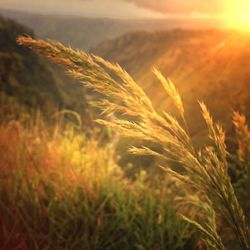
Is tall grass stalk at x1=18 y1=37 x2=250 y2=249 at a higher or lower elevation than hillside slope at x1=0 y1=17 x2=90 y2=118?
higher

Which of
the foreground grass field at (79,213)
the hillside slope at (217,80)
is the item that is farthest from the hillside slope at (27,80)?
the foreground grass field at (79,213)

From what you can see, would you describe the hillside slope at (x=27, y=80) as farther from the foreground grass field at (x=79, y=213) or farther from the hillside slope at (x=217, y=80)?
the foreground grass field at (x=79, y=213)

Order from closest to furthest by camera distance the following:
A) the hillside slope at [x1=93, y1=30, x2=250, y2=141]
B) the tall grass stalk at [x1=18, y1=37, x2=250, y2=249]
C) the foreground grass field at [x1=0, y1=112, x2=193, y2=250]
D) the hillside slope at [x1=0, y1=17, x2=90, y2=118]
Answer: the tall grass stalk at [x1=18, y1=37, x2=250, y2=249]
the foreground grass field at [x1=0, y1=112, x2=193, y2=250]
the hillside slope at [x1=93, y1=30, x2=250, y2=141]
the hillside slope at [x1=0, y1=17, x2=90, y2=118]

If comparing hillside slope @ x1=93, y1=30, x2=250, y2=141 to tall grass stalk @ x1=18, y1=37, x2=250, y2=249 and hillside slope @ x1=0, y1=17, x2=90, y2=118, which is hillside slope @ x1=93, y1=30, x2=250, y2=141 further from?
hillside slope @ x1=0, y1=17, x2=90, y2=118

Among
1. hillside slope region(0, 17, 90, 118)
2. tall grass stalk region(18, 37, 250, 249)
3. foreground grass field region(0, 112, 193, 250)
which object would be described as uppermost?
tall grass stalk region(18, 37, 250, 249)

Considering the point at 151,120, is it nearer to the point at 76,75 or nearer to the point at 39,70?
the point at 76,75

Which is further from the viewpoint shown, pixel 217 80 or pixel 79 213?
pixel 217 80

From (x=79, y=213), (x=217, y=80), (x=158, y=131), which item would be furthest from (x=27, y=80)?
(x=158, y=131)

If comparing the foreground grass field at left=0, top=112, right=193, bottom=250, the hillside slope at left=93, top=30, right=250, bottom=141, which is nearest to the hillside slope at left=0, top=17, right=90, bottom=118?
the hillside slope at left=93, top=30, right=250, bottom=141

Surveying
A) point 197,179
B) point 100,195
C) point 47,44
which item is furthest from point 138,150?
point 100,195

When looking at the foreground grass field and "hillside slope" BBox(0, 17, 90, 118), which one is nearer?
the foreground grass field

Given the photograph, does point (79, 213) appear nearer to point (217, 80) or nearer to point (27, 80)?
point (217, 80)

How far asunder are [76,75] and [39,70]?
3028 centimetres

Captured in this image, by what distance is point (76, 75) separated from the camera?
53.4 inches
